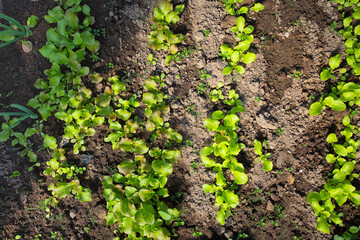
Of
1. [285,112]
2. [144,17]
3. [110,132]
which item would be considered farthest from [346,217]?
[144,17]

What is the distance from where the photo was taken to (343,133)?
2.59 meters

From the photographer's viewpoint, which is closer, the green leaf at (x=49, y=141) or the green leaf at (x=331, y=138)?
the green leaf at (x=331, y=138)

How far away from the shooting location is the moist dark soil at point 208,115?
2664 mm

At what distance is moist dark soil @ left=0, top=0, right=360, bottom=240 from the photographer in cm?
266

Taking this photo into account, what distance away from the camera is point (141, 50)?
2859mm

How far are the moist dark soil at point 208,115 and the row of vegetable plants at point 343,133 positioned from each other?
0.31ft

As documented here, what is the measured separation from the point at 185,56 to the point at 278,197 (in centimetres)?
193

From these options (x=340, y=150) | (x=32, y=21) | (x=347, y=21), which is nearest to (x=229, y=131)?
(x=340, y=150)

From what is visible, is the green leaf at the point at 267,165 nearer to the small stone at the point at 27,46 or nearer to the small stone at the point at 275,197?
→ the small stone at the point at 275,197

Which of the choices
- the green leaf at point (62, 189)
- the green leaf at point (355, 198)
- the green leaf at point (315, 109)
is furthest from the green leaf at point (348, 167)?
the green leaf at point (62, 189)

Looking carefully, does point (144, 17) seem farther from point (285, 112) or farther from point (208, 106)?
point (285, 112)

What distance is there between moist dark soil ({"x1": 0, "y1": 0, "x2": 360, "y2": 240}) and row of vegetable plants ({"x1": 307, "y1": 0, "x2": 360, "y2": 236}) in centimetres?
10

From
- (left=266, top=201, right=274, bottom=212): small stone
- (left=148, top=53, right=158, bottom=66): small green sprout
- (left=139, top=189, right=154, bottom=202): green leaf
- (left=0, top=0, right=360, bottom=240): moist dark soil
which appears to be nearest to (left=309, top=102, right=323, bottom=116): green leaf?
(left=0, top=0, right=360, bottom=240): moist dark soil

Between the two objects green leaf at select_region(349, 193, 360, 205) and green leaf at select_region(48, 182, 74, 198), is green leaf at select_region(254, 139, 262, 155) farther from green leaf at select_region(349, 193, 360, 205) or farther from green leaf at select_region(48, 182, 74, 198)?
green leaf at select_region(48, 182, 74, 198)
